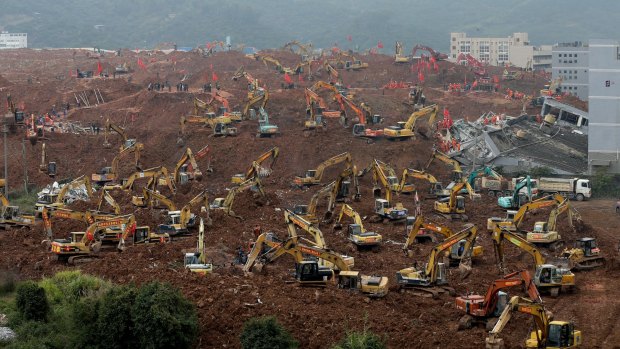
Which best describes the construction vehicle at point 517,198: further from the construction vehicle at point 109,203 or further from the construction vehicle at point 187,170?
the construction vehicle at point 109,203

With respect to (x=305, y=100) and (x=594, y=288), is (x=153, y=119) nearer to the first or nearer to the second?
(x=305, y=100)

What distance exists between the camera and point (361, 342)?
79.5ft

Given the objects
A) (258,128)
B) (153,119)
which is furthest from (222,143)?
(153,119)

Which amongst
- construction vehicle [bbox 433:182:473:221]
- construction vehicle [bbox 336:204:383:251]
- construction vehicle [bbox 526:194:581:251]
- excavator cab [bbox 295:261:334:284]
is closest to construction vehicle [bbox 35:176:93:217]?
construction vehicle [bbox 336:204:383:251]

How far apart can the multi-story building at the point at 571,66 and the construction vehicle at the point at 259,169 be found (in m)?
47.0

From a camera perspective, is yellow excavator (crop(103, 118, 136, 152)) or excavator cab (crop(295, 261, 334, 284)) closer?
excavator cab (crop(295, 261, 334, 284))

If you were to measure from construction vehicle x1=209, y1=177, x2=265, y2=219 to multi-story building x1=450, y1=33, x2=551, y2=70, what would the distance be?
81.8 m

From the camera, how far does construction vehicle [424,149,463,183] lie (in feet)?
178

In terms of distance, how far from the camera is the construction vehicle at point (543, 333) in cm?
2539

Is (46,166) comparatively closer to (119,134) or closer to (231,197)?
(119,134)

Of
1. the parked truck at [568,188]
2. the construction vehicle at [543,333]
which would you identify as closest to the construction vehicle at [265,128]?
the parked truck at [568,188]

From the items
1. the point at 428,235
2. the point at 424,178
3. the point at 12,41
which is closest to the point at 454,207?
the point at 424,178

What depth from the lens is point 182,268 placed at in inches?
1352

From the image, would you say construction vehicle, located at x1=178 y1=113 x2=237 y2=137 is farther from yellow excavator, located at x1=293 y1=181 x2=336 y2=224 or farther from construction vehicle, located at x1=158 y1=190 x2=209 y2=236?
construction vehicle, located at x1=158 y1=190 x2=209 y2=236
